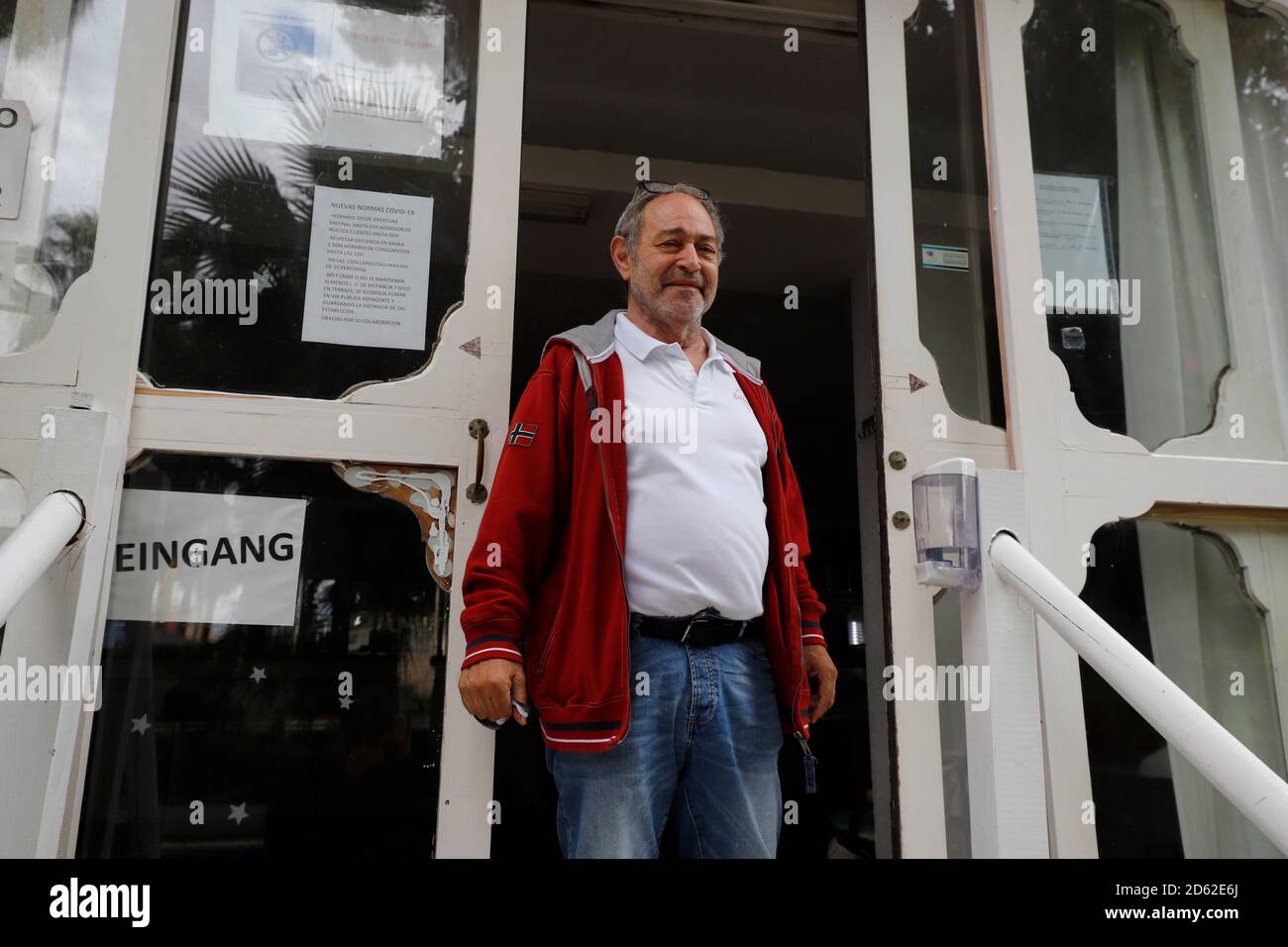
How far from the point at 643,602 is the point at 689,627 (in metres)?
0.09

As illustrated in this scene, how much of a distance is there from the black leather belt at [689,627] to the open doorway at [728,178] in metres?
0.95

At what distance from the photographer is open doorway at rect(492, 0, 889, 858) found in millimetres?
2885

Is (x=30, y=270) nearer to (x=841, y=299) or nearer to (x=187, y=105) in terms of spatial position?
(x=187, y=105)

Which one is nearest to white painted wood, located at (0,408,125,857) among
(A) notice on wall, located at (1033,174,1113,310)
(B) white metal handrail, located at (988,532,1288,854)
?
(B) white metal handrail, located at (988,532,1288,854)

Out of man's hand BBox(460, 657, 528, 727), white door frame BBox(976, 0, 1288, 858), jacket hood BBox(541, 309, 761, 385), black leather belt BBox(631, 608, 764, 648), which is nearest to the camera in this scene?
man's hand BBox(460, 657, 528, 727)

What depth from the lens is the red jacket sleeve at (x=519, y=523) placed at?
4.76 feet

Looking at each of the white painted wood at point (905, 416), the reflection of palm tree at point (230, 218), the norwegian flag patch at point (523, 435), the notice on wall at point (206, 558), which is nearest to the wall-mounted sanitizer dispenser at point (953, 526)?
the white painted wood at point (905, 416)

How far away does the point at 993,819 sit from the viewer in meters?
1.49

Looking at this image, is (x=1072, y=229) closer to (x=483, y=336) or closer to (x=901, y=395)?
(x=901, y=395)

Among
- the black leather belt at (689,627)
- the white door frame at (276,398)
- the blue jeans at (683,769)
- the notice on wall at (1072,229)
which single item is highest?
the notice on wall at (1072,229)

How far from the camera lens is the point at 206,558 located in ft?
5.87

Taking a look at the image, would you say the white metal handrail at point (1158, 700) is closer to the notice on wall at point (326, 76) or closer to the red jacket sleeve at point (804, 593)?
the red jacket sleeve at point (804, 593)

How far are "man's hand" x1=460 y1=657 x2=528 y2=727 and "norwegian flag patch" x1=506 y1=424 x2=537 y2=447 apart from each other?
40 centimetres

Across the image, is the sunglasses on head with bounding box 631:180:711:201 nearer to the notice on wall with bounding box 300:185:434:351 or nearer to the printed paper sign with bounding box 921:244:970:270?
the notice on wall with bounding box 300:185:434:351
